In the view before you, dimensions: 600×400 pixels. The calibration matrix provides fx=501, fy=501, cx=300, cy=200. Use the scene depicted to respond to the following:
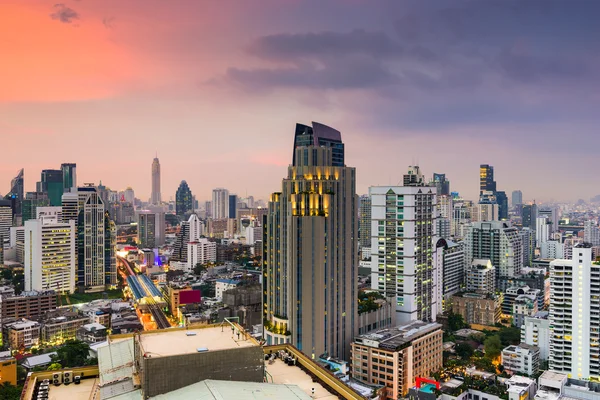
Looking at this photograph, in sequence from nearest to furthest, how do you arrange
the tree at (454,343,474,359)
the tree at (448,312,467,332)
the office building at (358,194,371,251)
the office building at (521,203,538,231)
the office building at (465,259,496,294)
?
the tree at (454,343,474,359)
the tree at (448,312,467,332)
the office building at (465,259,496,294)
the office building at (358,194,371,251)
the office building at (521,203,538,231)

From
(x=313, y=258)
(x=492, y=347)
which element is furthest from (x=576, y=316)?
(x=313, y=258)

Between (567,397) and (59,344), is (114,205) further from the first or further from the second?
(567,397)

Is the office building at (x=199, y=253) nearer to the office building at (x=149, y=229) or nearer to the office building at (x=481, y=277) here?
the office building at (x=149, y=229)

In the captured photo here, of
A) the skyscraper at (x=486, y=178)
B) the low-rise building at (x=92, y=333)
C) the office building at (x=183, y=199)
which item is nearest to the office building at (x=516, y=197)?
the skyscraper at (x=486, y=178)

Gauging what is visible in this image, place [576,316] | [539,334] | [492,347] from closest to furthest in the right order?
[576,316], [539,334], [492,347]

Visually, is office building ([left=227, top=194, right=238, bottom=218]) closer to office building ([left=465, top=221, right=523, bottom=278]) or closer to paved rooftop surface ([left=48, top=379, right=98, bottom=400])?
office building ([left=465, top=221, right=523, bottom=278])

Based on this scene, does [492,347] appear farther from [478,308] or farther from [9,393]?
[9,393]

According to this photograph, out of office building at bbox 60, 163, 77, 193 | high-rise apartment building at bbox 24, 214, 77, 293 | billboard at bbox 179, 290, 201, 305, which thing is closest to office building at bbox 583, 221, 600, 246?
billboard at bbox 179, 290, 201, 305

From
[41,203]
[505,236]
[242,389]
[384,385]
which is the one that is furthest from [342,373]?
[41,203]
